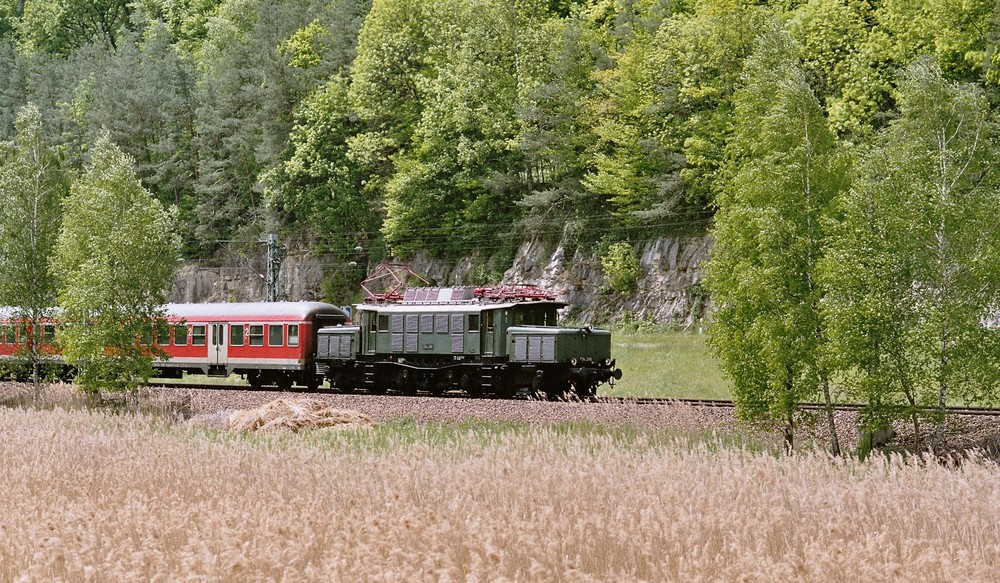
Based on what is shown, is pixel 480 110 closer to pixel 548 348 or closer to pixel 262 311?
pixel 262 311

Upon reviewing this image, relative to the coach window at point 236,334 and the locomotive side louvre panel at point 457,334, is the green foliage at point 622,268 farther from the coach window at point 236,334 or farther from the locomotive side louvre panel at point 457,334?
the coach window at point 236,334

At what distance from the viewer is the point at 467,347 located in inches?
1109

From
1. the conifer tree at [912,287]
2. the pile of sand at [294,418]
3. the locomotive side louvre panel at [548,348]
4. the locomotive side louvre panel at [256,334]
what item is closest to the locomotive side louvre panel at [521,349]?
the locomotive side louvre panel at [548,348]

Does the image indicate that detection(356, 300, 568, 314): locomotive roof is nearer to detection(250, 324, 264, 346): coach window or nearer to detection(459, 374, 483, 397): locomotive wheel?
detection(459, 374, 483, 397): locomotive wheel

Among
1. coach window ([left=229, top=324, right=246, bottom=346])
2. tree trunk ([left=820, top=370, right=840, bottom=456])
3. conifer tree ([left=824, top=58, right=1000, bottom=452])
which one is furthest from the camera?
coach window ([left=229, top=324, right=246, bottom=346])

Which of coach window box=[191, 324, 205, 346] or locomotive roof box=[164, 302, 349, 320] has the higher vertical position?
locomotive roof box=[164, 302, 349, 320]

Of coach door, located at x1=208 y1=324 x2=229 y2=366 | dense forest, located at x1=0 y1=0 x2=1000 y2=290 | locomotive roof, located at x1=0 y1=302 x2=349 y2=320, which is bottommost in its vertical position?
coach door, located at x1=208 y1=324 x2=229 y2=366

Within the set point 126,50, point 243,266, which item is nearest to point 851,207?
point 243,266

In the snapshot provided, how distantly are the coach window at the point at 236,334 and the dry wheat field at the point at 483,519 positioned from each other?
21188 millimetres

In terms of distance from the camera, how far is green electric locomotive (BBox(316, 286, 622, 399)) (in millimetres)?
26906

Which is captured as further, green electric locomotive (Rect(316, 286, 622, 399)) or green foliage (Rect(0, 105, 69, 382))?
green foliage (Rect(0, 105, 69, 382))

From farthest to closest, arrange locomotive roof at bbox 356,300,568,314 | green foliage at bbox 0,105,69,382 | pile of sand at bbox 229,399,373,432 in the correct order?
green foliage at bbox 0,105,69,382 → locomotive roof at bbox 356,300,568,314 → pile of sand at bbox 229,399,373,432

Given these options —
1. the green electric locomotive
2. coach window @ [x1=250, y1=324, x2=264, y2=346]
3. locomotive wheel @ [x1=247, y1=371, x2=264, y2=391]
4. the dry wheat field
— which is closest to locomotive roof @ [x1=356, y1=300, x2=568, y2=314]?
the green electric locomotive

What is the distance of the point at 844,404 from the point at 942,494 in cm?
1480
